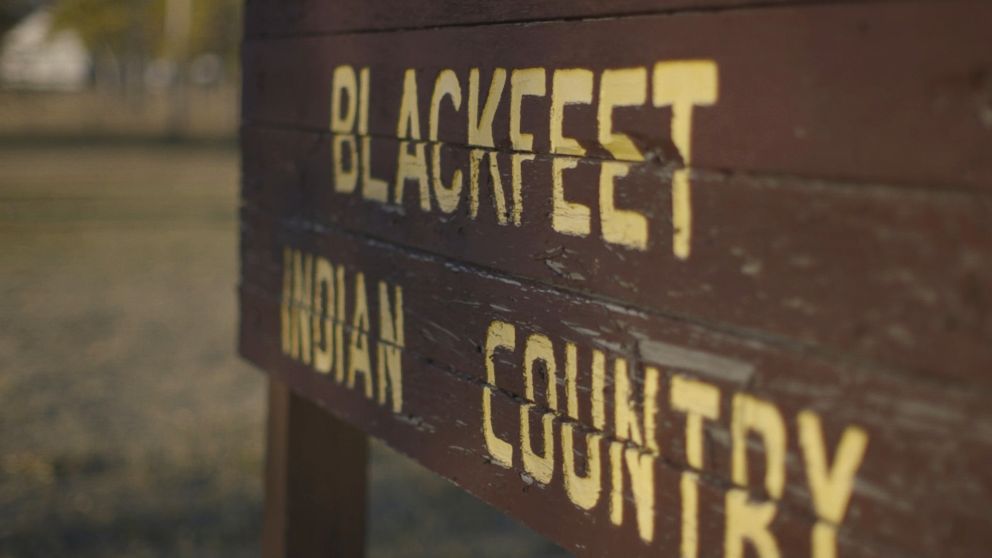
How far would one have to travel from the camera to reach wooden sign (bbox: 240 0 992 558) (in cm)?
89

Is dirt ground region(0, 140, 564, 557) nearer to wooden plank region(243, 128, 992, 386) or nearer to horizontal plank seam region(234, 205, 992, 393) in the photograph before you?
horizontal plank seam region(234, 205, 992, 393)

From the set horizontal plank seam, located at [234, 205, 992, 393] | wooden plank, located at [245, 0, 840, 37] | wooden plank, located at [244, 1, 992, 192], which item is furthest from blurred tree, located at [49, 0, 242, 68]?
wooden plank, located at [244, 1, 992, 192]

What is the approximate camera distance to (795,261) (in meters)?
1.01

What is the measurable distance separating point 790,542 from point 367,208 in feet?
3.44

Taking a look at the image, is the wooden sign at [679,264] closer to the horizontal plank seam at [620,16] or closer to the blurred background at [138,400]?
the horizontal plank seam at [620,16]

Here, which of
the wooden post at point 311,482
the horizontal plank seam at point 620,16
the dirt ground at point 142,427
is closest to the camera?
the horizontal plank seam at point 620,16

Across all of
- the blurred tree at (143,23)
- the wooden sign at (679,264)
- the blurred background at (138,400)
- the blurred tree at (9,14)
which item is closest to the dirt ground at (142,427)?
the blurred background at (138,400)

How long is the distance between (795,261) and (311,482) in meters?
1.59

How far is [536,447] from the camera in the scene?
1.43 meters

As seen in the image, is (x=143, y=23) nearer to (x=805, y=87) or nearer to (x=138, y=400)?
(x=138, y=400)

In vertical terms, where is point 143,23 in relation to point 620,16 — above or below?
above

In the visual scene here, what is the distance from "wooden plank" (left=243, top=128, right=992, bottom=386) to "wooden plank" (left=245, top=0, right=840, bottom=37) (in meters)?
0.18

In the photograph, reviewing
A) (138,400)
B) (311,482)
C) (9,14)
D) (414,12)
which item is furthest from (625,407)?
(9,14)

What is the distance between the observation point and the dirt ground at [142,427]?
3764 millimetres
